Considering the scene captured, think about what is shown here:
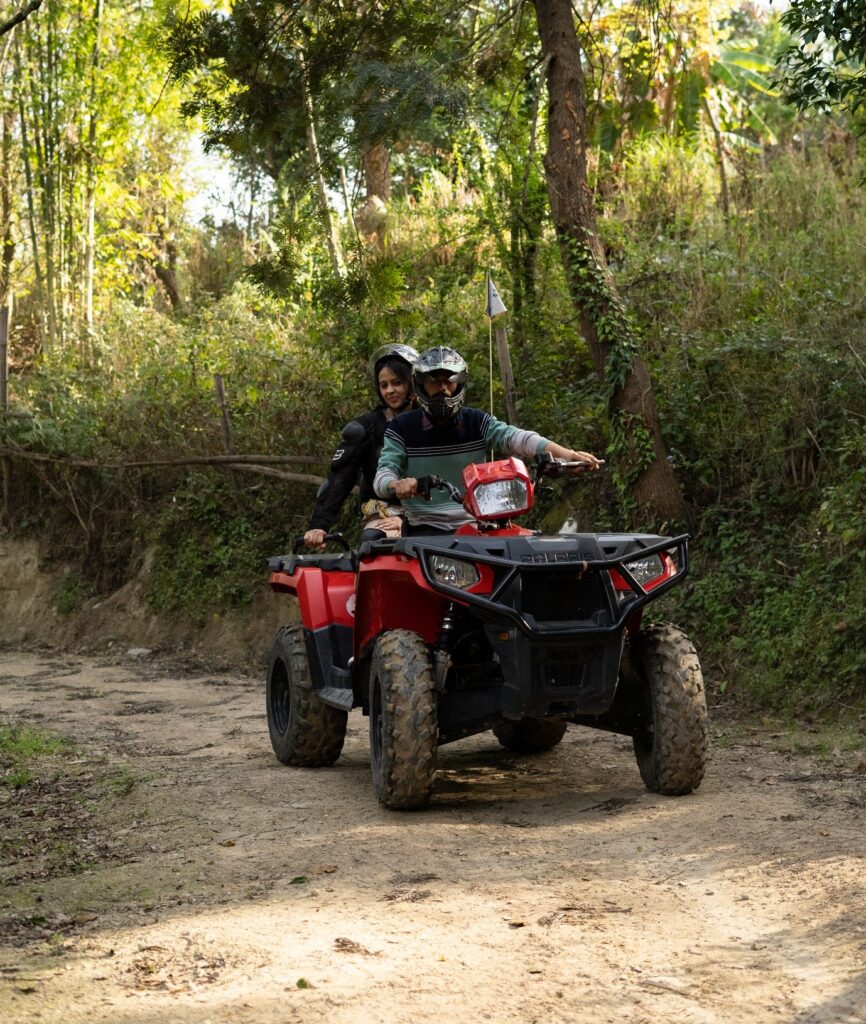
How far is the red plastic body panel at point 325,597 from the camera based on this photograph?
22.6 feet

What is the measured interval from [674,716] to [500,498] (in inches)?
47.0

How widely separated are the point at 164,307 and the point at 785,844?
2002 cm

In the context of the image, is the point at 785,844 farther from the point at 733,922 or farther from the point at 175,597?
the point at 175,597

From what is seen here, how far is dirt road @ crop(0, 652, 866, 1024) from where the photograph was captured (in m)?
3.51

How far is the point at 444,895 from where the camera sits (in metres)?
4.42

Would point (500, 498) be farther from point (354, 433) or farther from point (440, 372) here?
point (354, 433)

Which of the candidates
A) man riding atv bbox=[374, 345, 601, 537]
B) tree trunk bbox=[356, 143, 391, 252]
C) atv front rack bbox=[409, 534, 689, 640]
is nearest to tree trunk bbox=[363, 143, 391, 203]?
tree trunk bbox=[356, 143, 391, 252]

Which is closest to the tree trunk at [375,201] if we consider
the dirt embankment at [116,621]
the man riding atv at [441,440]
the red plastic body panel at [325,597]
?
the dirt embankment at [116,621]

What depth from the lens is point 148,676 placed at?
1207 centimetres

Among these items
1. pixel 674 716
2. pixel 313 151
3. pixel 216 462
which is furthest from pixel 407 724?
pixel 216 462

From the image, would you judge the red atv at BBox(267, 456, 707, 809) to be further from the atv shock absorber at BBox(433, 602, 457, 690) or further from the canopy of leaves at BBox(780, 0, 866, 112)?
the canopy of leaves at BBox(780, 0, 866, 112)

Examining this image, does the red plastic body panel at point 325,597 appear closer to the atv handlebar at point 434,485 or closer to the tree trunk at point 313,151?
the atv handlebar at point 434,485

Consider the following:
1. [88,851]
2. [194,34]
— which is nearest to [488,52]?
[194,34]

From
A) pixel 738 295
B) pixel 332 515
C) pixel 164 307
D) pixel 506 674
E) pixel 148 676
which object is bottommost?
pixel 148 676
